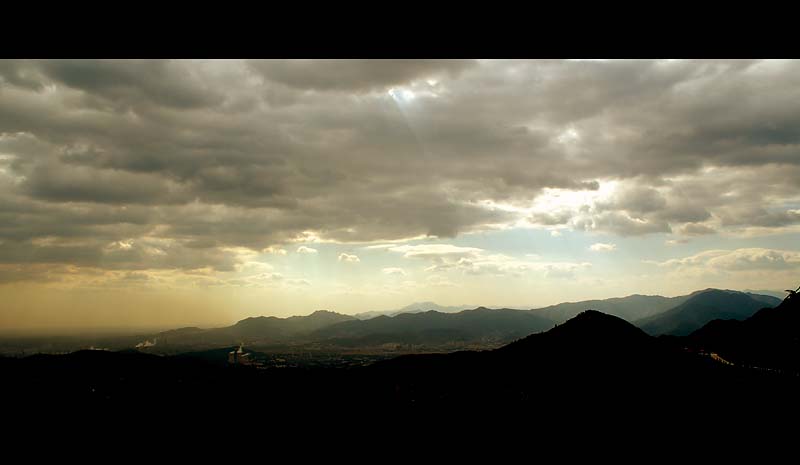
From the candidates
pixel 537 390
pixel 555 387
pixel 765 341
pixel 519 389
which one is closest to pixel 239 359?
pixel 519 389

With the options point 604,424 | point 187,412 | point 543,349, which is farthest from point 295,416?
point 543,349

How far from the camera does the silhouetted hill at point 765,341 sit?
21587mm

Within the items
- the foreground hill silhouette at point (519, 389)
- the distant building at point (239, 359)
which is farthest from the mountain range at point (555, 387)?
the distant building at point (239, 359)

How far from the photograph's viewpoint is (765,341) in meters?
27.6

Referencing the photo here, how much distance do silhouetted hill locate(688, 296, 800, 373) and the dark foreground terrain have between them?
138 mm

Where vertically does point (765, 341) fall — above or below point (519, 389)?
above

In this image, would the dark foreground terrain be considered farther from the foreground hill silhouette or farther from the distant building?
the distant building

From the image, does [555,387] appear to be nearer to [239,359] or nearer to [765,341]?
[765,341]

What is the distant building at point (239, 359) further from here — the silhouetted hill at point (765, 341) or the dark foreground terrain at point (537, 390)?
the silhouetted hill at point (765, 341)

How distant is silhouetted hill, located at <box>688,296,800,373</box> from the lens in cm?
2159

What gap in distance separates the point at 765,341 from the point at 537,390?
1865cm

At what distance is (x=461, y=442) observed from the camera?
13805mm
